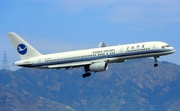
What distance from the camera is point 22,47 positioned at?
16950 centimetres

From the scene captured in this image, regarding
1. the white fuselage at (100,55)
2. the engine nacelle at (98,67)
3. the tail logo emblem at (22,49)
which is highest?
the tail logo emblem at (22,49)

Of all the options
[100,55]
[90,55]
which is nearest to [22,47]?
[90,55]

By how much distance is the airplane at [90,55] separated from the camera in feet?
475

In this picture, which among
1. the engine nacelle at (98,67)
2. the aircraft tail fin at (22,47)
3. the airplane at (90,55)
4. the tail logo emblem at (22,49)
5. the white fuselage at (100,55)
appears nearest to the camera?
the white fuselage at (100,55)

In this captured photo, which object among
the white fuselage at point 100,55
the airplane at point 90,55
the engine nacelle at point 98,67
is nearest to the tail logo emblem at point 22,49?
the airplane at point 90,55

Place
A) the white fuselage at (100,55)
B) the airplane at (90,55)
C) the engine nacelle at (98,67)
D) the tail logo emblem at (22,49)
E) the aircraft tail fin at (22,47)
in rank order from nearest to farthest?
the white fuselage at (100,55) < the airplane at (90,55) < the engine nacelle at (98,67) < the aircraft tail fin at (22,47) < the tail logo emblem at (22,49)

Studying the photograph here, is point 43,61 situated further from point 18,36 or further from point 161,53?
point 161,53

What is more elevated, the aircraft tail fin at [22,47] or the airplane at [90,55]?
the aircraft tail fin at [22,47]

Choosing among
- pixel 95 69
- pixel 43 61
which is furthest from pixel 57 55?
pixel 95 69

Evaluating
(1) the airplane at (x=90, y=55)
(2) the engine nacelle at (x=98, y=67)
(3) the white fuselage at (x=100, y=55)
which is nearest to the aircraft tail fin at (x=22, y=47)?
(1) the airplane at (x=90, y=55)

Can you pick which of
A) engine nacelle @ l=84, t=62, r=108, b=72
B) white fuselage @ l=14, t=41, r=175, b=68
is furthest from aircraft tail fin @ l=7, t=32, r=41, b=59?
engine nacelle @ l=84, t=62, r=108, b=72

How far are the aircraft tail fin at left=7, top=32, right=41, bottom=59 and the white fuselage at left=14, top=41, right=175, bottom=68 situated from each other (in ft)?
11.3

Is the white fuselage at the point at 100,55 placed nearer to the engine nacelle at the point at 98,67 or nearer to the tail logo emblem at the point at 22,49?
the engine nacelle at the point at 98,67

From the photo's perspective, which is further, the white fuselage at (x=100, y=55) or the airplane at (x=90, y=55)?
the airplane at (x=90, y=55)
